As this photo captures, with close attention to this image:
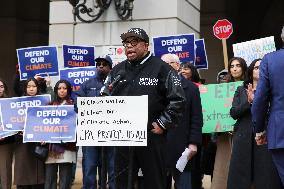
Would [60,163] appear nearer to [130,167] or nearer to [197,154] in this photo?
[197,154]

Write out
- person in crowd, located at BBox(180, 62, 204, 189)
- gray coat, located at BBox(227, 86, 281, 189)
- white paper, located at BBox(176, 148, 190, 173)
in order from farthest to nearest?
person in crowd, located at BBox(180, 62, 204, 189), white paper, located at BBox(176, 148, 190, 173), gray coat, located at BBox(227, 86, 281, 189)

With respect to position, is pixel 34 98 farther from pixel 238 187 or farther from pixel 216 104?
pixel 238 187

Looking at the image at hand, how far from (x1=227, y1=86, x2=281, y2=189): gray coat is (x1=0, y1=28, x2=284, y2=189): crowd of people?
10mm

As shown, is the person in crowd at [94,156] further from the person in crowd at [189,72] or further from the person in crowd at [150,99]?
the person in crowd at [150,99]

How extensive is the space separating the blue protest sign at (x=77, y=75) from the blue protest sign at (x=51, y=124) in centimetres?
120

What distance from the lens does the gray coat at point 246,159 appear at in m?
5.94

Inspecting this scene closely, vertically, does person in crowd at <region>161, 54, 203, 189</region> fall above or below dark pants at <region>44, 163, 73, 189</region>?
above

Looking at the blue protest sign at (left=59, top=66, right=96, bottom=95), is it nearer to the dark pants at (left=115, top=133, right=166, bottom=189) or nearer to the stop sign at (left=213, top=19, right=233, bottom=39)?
the stop sign at (left=213, top=19, right=233, bottom=39)

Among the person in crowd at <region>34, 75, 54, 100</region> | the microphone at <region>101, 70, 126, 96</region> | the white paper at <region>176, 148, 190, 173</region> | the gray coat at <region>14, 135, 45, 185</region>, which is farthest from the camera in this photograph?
the person in crowd at <region>34, 75, 54, 100</region>

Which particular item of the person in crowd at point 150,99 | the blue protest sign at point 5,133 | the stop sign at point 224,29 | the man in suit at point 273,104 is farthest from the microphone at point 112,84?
the stop sign at point 224,29

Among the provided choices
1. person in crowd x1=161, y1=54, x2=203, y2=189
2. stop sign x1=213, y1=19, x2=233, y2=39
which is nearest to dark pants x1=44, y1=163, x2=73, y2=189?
person in crowd x1=161, y1=54, x2=203, y2=189

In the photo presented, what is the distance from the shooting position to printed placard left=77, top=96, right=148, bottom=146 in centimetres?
515

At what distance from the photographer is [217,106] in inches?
289

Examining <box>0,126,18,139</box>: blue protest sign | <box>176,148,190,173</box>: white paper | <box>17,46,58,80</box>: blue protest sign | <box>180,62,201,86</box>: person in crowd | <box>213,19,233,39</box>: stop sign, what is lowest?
<box>176,148,190,173</box>: white paper
